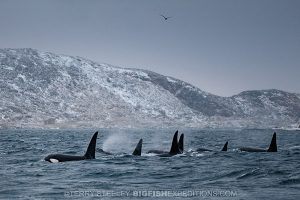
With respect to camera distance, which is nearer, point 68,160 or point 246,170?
point 246,170

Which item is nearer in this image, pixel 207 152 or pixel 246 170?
pixel 246 170

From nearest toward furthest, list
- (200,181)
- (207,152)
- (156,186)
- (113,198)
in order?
(113,198), (156,186), (200,181), (207,152)

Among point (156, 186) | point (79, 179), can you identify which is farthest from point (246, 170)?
point (79, 179)

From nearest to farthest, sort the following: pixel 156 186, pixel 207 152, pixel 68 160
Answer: pixel 156 186 < pixel 68 160 < pixel 207 152

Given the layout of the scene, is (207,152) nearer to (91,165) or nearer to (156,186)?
(91,165)

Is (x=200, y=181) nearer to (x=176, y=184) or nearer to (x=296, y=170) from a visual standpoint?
(x=176, y=184)

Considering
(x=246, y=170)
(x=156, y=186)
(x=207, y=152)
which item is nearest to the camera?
(x=156, y=186)

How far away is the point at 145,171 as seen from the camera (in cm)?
2792

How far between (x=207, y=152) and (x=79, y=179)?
23.4 meters

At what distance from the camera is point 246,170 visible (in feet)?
90.0

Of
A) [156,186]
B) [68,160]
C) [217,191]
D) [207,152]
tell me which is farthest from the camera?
[207,152]

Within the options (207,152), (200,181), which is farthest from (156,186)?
(207,152)

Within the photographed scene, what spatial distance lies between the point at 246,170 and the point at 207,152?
17.9 metres

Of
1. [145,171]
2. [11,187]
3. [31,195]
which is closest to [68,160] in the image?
[145,171]
